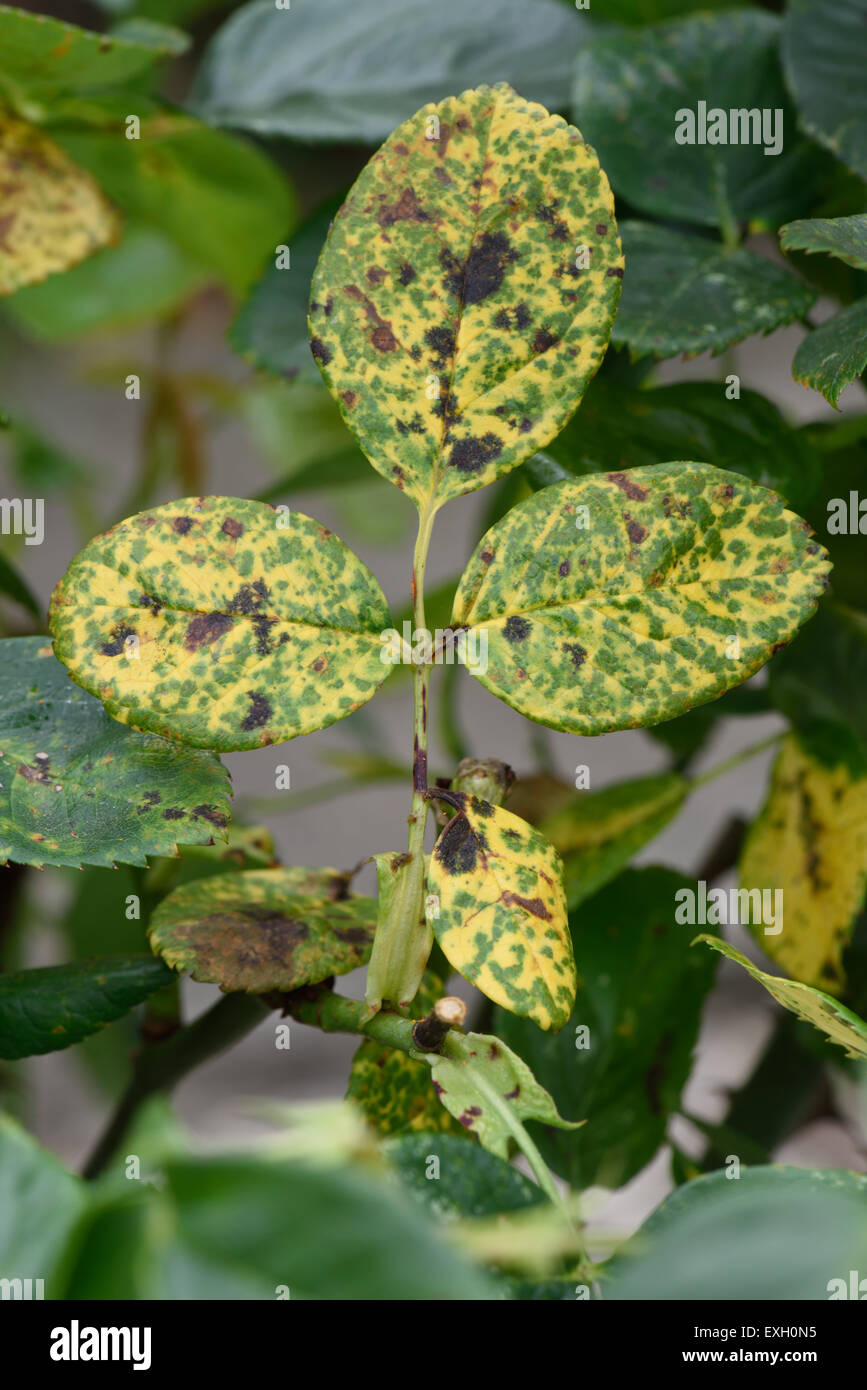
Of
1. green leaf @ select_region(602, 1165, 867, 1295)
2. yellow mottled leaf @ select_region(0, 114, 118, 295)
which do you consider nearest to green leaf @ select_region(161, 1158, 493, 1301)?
green leaf @ select_region(602, 1165, 867, 1295)

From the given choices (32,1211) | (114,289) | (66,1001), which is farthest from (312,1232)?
(114,289)

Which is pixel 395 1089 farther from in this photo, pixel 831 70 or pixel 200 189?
pixel 200 189

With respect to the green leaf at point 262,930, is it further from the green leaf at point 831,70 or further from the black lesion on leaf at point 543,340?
the green leaf at point 831,70

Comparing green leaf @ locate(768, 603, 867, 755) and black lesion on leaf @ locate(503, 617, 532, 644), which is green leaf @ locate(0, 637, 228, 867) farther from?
green leaf @ locate(768, 603, 867, 755)

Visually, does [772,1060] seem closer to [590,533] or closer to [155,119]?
[590,533]

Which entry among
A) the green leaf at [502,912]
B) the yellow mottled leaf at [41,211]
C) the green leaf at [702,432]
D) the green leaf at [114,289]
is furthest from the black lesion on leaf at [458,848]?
the green leaf at [114,289]

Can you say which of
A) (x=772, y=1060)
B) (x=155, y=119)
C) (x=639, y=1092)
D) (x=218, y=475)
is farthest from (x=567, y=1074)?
(x=218, y=475)
